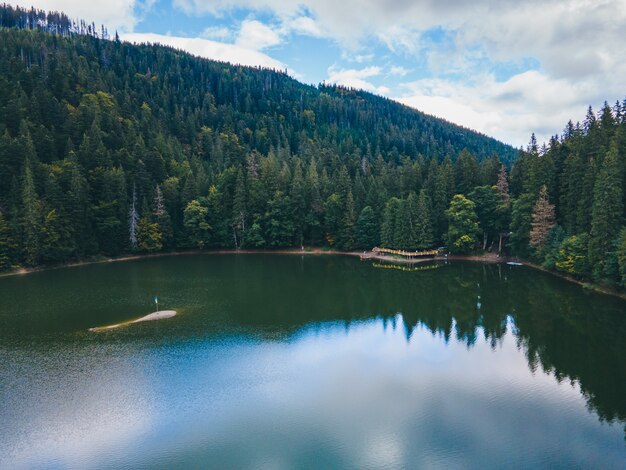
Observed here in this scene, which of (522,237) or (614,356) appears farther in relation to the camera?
(522,237)

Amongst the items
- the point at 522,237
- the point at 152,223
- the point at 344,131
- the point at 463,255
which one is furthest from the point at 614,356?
the point at 344,131

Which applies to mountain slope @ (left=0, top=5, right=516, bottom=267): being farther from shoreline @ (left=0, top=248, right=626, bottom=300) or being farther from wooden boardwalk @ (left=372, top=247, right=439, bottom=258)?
wooden boardwalk @ (left=372, top=247, right=439, bottom=258)

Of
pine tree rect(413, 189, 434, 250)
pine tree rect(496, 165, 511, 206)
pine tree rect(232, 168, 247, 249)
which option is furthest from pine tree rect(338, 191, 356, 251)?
pine tree rect(496, 165, 511, 206)

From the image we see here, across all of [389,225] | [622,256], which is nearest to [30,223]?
[389,225]

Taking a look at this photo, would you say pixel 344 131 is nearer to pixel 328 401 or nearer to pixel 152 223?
pixel 152 223

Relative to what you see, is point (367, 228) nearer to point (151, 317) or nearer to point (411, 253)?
point (411, 253)

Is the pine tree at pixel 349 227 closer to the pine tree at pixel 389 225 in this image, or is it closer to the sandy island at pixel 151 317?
the pine tree at pixel 389 225
